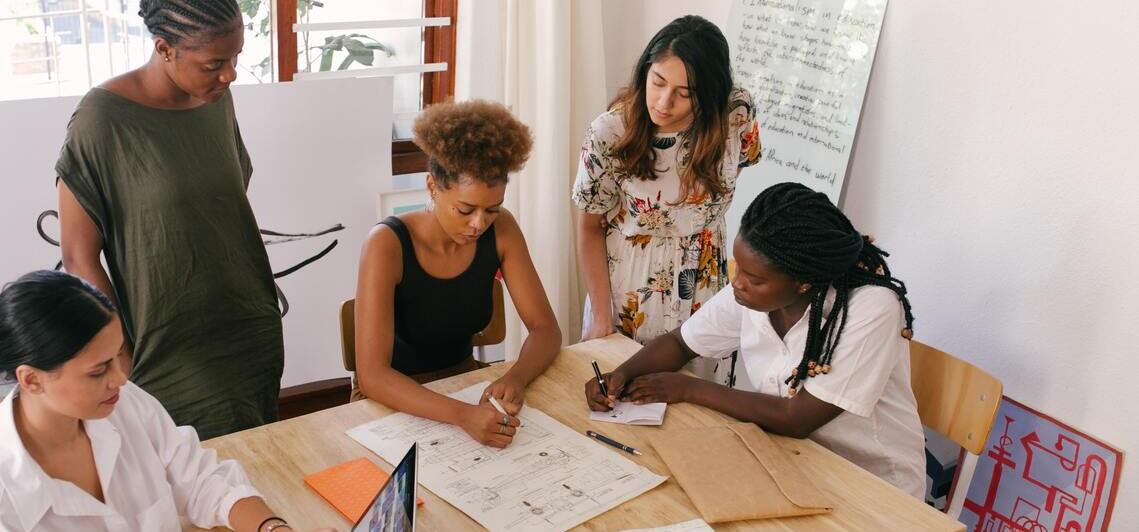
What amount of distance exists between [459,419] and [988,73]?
1619 millimetres

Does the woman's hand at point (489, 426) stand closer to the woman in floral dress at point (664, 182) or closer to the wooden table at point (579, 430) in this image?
the wooden table at point (579, 430)

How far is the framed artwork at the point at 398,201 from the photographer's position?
2.97 meters

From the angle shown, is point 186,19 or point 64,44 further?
point 64,44

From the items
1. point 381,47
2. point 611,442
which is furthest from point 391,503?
point 381,47

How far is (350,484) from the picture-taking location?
1.50 m

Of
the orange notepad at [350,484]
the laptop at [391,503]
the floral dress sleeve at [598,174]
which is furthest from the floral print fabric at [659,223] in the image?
the laptop at [391,503]

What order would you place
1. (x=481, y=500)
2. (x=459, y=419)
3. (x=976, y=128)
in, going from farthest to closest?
(x=976, y=128) → (x=459, y=419) → (x=481, y=500)

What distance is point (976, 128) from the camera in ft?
7.88

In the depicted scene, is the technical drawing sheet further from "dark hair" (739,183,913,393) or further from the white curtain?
the white curtain

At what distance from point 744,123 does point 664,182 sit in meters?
0.24

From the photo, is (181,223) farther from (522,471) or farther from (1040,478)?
(1040,478)

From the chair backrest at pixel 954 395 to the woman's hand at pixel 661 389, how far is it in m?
0.53

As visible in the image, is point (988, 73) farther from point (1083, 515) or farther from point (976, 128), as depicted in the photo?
point (1083, 515)

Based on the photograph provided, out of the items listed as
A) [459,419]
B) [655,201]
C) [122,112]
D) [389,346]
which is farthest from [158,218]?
[655,201]
